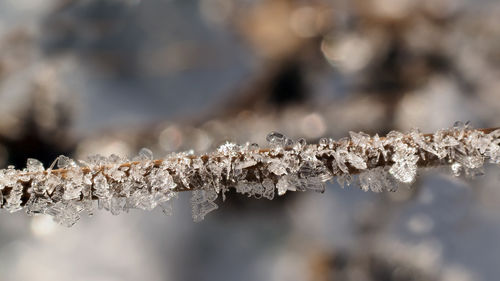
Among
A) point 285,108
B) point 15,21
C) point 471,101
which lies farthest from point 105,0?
point 471,101

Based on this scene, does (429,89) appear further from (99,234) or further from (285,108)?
(99,234)

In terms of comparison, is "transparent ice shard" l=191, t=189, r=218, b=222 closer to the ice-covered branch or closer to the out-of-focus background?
the ice-covered branch

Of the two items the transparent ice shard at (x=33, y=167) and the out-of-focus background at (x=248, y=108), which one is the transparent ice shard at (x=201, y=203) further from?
the out-of-focus background at (x=248, y=108)

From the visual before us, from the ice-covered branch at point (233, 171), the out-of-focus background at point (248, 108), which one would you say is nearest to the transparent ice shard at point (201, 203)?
the ice-covered branch at point (233, 171)

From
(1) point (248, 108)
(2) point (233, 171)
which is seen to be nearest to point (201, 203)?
(2) point (233, 171)

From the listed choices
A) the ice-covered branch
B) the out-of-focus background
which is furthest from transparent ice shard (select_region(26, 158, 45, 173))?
the out-of-focus background

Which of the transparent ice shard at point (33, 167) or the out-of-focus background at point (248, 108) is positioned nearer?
the transparent ice shard at point (33, 167)

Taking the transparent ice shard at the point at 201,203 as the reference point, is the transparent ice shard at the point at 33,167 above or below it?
above
